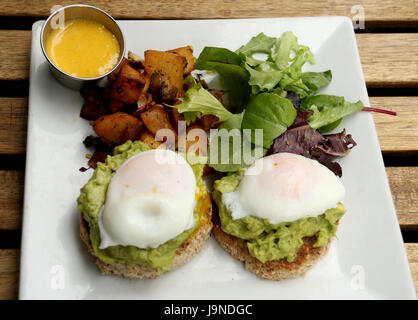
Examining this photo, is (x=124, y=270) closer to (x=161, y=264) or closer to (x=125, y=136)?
(x=161, y=264)

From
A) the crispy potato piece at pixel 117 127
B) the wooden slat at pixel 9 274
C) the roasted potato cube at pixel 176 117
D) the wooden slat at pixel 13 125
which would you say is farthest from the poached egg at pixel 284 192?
the wooden slat at pixel 13 125

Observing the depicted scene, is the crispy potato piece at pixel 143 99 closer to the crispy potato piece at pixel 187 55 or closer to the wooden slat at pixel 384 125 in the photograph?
the crispy potato piece at pixel 187 55

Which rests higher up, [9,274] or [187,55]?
[187,55]

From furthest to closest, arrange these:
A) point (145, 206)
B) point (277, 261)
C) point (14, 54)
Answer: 1. point (14, 54)
2. point (277, 261)
3. point (145, 206)

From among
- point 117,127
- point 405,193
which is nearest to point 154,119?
point 117,127

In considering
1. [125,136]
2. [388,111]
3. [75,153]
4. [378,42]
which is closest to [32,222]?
[75,153]

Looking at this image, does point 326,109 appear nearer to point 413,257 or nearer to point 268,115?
point 268,115
